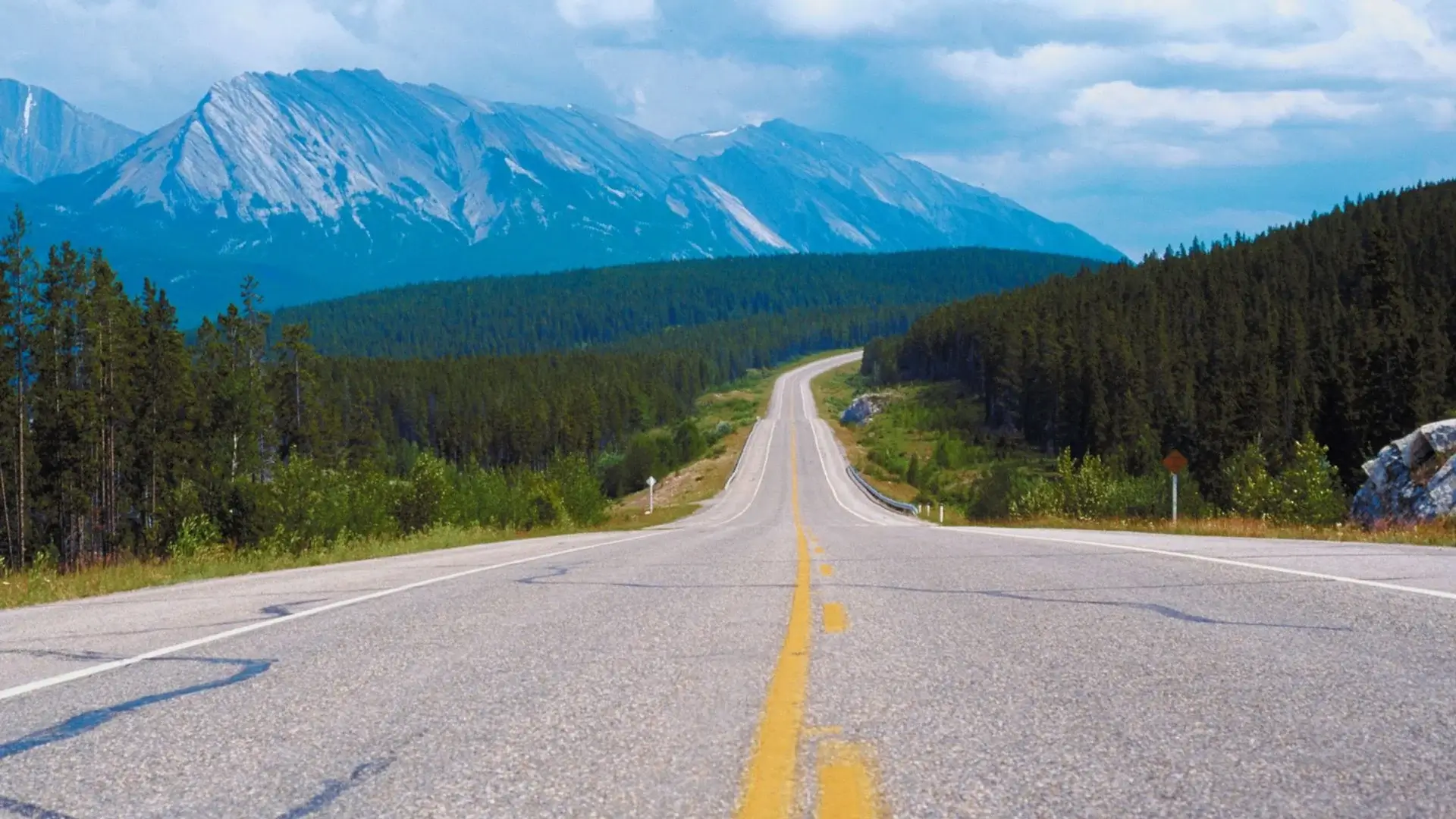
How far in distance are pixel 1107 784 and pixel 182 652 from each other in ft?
17.7

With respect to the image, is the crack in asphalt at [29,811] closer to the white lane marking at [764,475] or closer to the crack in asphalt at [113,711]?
the crack in asphalt at [113,711]

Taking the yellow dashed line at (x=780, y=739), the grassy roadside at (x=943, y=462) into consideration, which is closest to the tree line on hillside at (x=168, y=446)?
the grassy roadside at (x=943, y=462)

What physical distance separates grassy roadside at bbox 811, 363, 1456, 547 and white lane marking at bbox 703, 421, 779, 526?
6.89 metres

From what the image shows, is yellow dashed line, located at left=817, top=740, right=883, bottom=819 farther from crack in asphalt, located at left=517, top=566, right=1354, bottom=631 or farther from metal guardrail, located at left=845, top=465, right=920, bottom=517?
metal guardrail, located at left=845, top=465, right=920, bottom=517

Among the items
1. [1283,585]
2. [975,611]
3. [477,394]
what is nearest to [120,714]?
[975,611]

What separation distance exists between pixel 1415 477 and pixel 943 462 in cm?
6150

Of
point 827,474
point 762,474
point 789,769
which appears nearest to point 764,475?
point 762,474

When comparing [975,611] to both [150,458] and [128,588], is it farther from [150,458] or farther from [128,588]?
[150,458]

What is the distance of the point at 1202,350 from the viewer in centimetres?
9519

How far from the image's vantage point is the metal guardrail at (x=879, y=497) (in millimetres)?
59594

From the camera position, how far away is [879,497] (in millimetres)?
68812

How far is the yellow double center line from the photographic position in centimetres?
330

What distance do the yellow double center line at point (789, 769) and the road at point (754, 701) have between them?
1 centimetres

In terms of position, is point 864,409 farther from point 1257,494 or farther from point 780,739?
point 780,739
